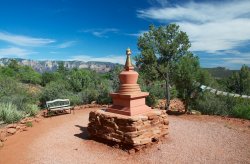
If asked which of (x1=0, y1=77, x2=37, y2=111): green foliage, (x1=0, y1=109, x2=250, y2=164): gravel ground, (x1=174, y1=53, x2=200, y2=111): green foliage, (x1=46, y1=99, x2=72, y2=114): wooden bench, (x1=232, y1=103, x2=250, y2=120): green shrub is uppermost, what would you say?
(x1=174, y1=53, x2=200, y2=111): green foliage

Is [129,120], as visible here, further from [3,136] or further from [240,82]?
[240,82]

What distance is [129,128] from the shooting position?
6402mm

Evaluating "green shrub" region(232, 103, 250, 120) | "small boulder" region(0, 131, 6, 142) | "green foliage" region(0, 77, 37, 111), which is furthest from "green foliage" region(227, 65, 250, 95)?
"small boulder" region(0, 131, 6, 142)

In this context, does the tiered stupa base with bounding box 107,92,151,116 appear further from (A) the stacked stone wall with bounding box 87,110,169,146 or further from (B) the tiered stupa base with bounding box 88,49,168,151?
(A) the stacked stone wall with bounding box 87,110,169,146

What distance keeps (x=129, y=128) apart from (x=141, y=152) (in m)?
0.74

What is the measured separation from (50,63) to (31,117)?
581 ft

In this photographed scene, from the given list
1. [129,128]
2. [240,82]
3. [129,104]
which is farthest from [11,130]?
[240,82]

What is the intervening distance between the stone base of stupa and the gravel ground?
0.89 feet

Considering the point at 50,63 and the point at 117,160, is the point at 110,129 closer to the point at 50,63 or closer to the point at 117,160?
the point at 117,160

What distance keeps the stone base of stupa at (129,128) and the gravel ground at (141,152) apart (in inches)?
10.7

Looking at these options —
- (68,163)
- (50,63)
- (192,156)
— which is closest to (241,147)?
(192,156)

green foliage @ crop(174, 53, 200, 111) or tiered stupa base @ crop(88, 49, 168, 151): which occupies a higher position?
green foliage @ crop(174, 53, 200, 111)

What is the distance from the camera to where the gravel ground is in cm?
586

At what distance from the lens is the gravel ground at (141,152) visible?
19.2 ft
